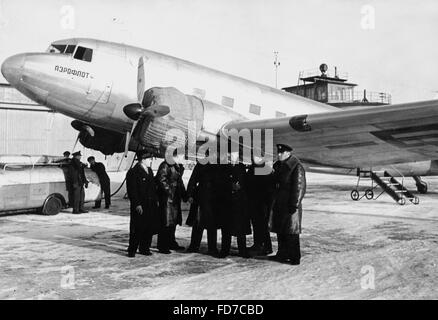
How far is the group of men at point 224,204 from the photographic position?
6.74 m

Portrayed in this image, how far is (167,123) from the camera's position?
354 inches

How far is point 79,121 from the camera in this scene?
1249 cm

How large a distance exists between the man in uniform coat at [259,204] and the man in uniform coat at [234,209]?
0.75 feet

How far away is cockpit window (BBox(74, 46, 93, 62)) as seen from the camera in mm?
11102

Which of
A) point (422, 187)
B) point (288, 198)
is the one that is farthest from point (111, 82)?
point (422, 187)

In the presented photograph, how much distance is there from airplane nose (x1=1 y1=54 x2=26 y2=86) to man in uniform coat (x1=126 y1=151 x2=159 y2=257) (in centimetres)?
511

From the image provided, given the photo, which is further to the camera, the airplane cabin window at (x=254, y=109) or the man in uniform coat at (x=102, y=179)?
the man in uniform coat at (x=102, y=179)

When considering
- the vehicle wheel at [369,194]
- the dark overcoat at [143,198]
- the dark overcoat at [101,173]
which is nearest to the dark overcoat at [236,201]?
the dark overcoat at [143,198]

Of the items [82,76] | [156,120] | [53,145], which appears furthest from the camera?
[53,145]

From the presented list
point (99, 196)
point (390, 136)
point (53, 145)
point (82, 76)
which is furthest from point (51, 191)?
point (53, 145)

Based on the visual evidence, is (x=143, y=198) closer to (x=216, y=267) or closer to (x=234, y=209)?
(x=234, y=209)

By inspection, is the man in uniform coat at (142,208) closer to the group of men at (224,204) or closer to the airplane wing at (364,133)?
the group of men at (224,204)

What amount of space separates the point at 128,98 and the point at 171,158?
12.7 ft
